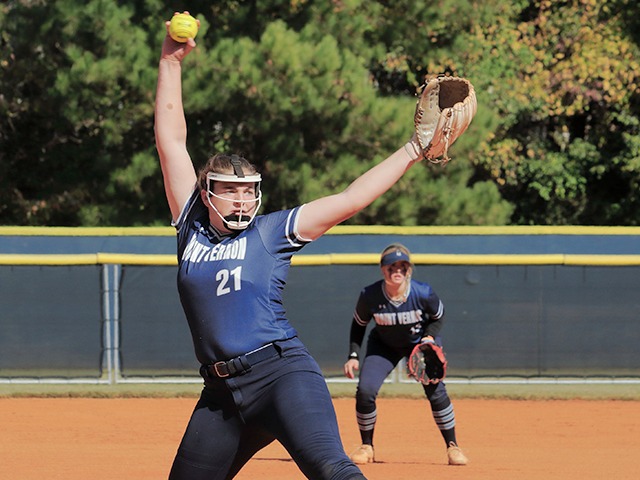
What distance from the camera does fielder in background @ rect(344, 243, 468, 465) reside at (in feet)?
29.1

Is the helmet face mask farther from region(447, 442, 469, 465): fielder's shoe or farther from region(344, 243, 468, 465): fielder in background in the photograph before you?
region(447, 442, 469, 465): fielder's shoe

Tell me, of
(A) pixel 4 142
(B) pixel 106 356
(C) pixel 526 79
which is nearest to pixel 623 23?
(C) pixel 526 79

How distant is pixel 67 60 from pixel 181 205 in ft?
49.3

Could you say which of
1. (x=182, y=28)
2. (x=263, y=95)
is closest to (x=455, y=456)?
(x=182, y=28)

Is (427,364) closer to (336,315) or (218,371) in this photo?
(336,315)

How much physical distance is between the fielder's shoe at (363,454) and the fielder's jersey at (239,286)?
14.9 feet

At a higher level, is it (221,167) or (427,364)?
(221,167)

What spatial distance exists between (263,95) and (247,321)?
557 inches

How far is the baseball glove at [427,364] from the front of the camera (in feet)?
29.1

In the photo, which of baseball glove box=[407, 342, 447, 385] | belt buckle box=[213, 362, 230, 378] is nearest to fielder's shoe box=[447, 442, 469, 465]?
baseball glove box=[407, 342, 447, 385]

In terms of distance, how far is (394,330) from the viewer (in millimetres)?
9016

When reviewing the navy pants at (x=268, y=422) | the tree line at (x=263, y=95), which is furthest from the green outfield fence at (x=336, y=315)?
the navy pants at (x=268, y=422)

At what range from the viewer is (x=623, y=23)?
24000mm

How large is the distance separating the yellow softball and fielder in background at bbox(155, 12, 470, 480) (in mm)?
561
